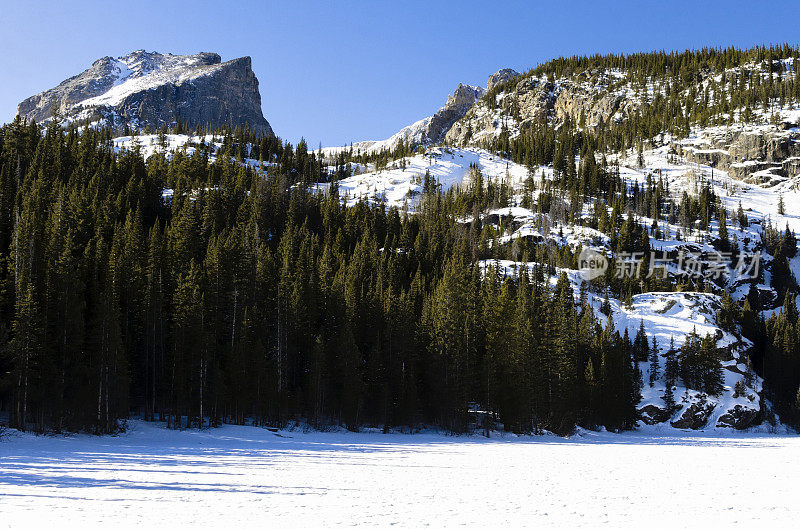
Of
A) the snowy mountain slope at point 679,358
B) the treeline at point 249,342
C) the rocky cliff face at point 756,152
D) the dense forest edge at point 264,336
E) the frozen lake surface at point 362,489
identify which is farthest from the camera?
the rocky cliff face at point 756,152

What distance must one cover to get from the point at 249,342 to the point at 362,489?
34.7 meters

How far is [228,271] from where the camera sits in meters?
54.3

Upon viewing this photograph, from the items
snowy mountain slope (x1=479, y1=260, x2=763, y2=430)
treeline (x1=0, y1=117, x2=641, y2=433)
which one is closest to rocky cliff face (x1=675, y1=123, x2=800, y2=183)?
snowy mountain slope (x1=479, y1=260, x2=763, y2=430)

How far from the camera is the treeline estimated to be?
120 feet

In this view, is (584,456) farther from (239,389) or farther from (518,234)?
(518,234)

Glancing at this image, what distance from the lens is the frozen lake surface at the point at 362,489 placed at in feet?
37.5

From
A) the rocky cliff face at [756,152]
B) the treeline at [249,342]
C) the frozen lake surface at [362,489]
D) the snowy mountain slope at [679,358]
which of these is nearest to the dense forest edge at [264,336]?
the treeline at [249,342]

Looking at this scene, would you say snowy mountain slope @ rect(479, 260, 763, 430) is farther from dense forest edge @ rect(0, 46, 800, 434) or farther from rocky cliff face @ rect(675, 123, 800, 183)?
rocky cliff face @ rect(675, 123, 800, 183)

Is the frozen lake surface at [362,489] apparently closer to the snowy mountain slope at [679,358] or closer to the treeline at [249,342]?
the treeline at [249,342]

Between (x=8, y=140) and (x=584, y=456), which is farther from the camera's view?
(x=8, y=140)

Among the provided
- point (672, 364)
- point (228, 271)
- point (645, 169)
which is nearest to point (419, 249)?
point (672, 364)

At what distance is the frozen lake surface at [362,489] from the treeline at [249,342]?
9.22 meters

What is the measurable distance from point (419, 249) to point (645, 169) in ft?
424

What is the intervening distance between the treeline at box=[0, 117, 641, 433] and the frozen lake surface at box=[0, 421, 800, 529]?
922 centimetres
